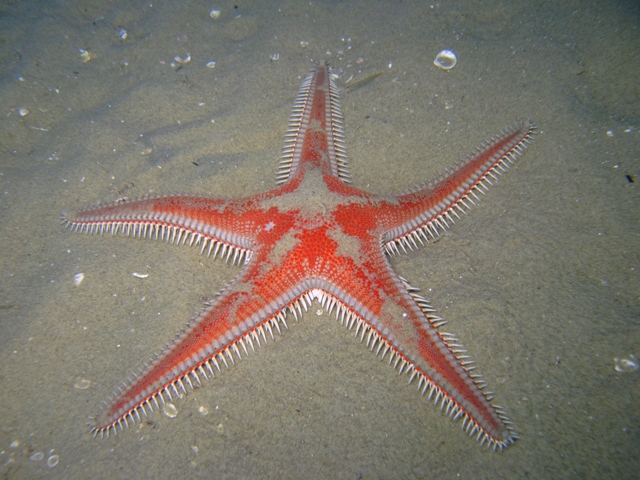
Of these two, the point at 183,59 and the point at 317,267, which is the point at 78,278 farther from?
the point at 183,59

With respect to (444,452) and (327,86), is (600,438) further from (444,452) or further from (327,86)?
(327,86)

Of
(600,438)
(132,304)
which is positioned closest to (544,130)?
(600,438)

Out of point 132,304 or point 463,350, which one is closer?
point 463,350

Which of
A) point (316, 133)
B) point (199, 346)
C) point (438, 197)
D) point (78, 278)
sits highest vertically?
point (316, 133)

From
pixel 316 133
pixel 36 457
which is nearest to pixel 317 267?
pixel 316 133

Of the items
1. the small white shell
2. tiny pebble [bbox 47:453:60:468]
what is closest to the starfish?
tiny pebble [bbox 47:453:60:468]

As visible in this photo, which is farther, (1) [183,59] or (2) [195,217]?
(1) [183,59]
